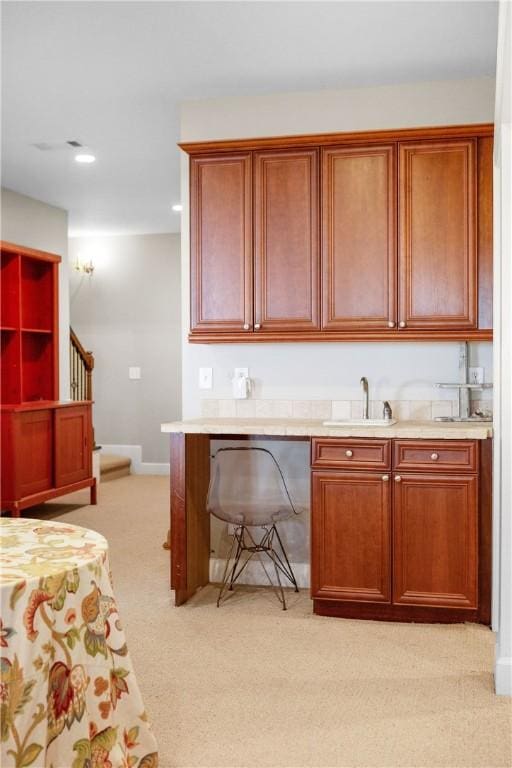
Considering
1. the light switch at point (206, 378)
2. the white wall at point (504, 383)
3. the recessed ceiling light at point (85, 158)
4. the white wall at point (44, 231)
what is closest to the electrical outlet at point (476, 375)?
the white wall at point (504, 383)

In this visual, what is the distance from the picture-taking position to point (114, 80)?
403cm

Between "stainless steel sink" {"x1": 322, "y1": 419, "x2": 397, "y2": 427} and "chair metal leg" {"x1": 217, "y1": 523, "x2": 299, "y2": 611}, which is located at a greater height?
"stainless steel sink" {"x1": 322, "y1": 419, "x2": 397, "y2": 427}

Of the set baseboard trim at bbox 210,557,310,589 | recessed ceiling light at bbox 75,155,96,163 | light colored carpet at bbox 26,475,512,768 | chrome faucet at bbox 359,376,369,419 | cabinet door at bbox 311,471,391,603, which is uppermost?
recessed ceiling light at bbox 75,155,96,163

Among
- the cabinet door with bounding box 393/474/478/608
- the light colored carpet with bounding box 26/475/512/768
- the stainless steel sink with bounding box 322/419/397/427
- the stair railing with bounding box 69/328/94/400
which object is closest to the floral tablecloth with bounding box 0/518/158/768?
the light colored carpet with bounding box 26/475/512/768

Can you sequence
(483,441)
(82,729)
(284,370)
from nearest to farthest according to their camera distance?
(82,729) < (483,441) < (284,370)

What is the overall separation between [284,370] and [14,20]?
7.19ft

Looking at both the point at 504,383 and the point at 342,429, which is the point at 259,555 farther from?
the point at 504,383

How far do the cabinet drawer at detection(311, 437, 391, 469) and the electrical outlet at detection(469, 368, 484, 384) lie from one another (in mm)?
764

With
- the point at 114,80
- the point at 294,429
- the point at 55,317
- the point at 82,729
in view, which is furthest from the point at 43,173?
the point at 82,729

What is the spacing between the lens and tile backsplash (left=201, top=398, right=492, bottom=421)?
13.4 ft

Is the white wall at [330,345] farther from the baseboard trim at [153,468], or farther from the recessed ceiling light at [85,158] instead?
the baseboard trim at [153,468]

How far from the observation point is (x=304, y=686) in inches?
112

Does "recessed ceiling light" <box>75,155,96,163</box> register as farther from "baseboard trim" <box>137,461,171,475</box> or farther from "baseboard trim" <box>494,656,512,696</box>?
"baseboard trim" <box>494,656,512,696</box>

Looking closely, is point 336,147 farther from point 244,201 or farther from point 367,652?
point 367,652
